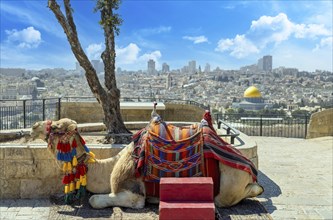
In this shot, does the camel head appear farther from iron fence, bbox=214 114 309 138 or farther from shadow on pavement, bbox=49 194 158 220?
iron fence, bbox=214 114 309 138

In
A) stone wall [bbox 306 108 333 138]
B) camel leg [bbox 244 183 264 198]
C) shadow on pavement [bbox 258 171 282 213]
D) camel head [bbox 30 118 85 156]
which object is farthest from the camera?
stone wall [bbox 306 108 333 138]

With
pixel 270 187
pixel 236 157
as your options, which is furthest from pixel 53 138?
pixel 270 187

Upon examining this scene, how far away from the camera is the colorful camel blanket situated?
564cm

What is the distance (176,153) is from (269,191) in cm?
275

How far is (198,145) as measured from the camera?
571cm

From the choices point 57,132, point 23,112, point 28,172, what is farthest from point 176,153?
point 23,112

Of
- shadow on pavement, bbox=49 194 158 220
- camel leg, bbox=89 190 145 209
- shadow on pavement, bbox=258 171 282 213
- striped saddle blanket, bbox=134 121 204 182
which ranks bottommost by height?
shadow on pavement, bbox=258 171 282 213

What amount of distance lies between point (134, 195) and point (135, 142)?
31.0 inches

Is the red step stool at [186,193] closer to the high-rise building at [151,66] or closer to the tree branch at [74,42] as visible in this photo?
the tree branch at [74,42]

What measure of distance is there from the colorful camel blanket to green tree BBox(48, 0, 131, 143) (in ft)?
8.21

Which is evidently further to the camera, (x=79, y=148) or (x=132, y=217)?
(x=79, y=148)

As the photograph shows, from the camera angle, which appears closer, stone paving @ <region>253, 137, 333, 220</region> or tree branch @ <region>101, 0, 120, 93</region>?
stone paving @ <region>253, 137, 333, 220</region>

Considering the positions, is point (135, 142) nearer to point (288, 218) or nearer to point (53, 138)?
point (53, 138)

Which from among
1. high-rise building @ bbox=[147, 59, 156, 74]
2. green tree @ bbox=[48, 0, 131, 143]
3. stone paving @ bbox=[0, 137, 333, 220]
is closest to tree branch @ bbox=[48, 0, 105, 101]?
green tree @ bbox=[48, 0, 131, 143]
